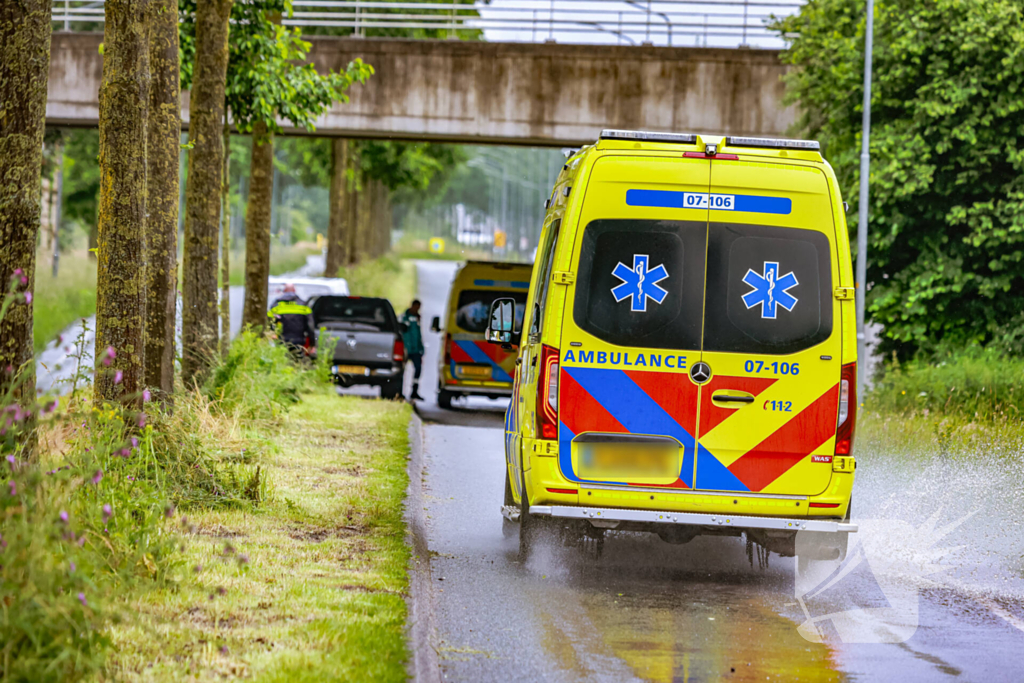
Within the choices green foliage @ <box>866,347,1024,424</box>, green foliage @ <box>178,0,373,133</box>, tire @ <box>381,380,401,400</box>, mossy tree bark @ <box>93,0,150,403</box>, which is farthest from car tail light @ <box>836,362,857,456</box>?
tire @ <box>381,380,401,400</box>

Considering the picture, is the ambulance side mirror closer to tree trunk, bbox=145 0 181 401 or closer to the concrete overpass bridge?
tree trunk, bbox=145 0 181 401

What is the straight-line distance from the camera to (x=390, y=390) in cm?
2211

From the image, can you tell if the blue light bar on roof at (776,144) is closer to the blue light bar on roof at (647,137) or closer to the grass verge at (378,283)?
the blue light bar on roof at (647,137)

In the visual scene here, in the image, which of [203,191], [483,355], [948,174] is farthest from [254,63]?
[948,174]

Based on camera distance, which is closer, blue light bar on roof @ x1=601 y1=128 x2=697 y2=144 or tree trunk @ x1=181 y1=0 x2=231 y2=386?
blue light bar on roof @ x1=601 y1=128 x2=697 y2=144

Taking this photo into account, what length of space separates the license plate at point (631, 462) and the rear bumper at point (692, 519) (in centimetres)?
20

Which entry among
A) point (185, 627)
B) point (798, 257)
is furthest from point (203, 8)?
point (185, 627)

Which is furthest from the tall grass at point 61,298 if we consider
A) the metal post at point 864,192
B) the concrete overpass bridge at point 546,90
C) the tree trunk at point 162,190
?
the tree trunk at point 162,190

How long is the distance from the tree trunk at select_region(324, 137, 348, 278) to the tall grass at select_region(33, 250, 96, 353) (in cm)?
687

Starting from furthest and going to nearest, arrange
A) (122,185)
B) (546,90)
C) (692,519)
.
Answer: (546,90), (122,185), (692,519)

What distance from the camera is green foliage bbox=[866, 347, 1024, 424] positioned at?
1633 centimetres

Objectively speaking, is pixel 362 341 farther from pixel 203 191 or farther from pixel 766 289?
pixel 766 289

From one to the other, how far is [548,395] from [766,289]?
143 centimetres

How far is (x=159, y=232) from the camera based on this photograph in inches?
446
